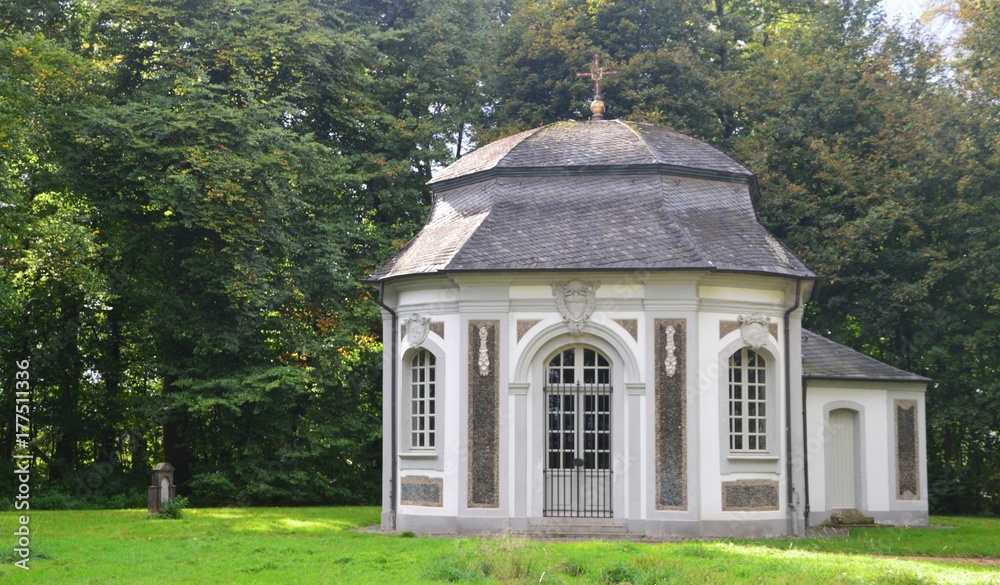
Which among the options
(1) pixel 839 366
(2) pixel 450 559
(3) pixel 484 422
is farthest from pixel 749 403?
(2) pixel 450 559

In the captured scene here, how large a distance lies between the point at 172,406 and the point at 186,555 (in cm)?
1174

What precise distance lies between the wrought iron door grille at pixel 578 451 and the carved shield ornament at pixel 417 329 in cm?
232

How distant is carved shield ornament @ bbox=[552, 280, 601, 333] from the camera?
18828 mm

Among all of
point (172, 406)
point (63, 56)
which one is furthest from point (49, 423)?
point (63, 56)

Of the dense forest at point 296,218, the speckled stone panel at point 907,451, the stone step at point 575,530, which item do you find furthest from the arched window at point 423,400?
the speckled stone panel at point 907,451

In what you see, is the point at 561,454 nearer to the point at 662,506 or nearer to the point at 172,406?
the point at 662,506

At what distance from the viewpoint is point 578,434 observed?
19.1m

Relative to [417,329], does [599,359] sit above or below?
below

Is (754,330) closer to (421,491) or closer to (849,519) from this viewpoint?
(849,519)

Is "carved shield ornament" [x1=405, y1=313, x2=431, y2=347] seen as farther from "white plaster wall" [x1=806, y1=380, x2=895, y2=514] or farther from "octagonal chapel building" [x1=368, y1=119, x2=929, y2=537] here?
"white plaster wall" [x1=806, y1=380, x2=895, y2=514]

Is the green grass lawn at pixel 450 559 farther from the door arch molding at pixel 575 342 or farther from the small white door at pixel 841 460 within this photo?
the door arch molding at pixel 575 342

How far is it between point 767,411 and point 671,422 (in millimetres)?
2127

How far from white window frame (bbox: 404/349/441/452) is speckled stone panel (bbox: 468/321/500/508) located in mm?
889

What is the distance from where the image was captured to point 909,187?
2777cm
